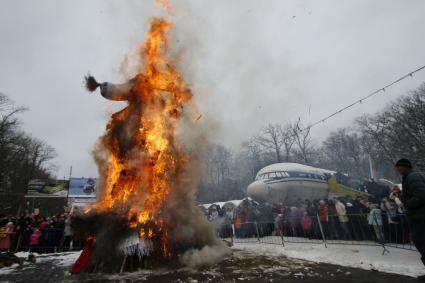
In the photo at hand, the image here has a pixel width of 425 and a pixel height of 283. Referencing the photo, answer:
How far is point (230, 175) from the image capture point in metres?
61.0

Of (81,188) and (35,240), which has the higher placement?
(81,188)

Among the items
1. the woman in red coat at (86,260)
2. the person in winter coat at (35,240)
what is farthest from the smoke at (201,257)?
the person in winter coat at (35,240)

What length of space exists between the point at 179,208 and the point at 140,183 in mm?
1811

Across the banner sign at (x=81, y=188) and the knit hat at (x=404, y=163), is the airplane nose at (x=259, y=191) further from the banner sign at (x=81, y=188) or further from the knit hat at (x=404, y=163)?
the knit hat at (x=404, y=163)

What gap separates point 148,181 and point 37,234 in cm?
904

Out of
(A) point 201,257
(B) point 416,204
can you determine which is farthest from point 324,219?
(B) point 416,204

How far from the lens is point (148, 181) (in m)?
11.2

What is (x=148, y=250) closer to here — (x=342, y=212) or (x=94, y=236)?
(x=94, y=236)

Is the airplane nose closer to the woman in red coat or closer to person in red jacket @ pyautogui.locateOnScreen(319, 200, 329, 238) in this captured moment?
person in red jacket @ pyautogui.locateOnScreen(319, 200, 329, 238)

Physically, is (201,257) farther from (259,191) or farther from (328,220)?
(259,191)

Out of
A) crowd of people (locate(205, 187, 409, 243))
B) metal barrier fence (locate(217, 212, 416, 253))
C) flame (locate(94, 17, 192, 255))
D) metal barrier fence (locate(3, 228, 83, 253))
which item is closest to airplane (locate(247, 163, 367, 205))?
crowd of people (locate(205, 187, 409, 243))

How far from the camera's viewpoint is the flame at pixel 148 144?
1073 centimetres

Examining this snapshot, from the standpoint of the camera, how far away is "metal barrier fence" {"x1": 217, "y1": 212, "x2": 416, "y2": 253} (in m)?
11.3

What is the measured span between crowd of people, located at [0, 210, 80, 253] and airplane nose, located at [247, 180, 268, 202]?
13.8m
